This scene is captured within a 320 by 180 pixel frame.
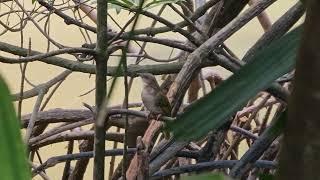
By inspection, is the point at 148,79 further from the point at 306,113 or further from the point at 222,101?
the point at 306,113

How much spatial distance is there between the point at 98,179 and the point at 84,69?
1.08 ft

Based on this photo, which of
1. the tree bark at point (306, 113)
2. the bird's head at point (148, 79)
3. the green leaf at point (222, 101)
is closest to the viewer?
the tree bark at point (306, 113)

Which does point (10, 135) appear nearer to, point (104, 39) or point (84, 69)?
point (104, 39)

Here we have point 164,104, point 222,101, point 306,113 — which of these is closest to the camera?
point 306,113

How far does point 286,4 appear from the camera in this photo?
0.95m

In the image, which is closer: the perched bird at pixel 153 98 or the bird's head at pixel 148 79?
the perched bird at pixel 153 98

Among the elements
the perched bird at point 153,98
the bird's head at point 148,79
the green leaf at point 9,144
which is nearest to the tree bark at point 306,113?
the green leaf at point 9,144

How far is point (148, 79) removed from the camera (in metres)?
0.65

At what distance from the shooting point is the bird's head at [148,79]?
64cm

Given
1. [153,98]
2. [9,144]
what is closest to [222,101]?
[9,144]

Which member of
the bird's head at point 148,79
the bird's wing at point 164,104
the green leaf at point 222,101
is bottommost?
the green leaf at point 222,101

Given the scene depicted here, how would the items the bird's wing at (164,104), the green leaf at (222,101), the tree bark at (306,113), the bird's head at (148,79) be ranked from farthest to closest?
the bird's head at (148,79)
the bird's wing at (164,104)
the green leaf at (222,101)
the tree bark at (306,113)

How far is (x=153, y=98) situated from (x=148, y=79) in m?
0.09

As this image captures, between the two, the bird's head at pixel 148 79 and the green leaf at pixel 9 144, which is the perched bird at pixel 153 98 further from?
the green leaf at pixel 9 144
